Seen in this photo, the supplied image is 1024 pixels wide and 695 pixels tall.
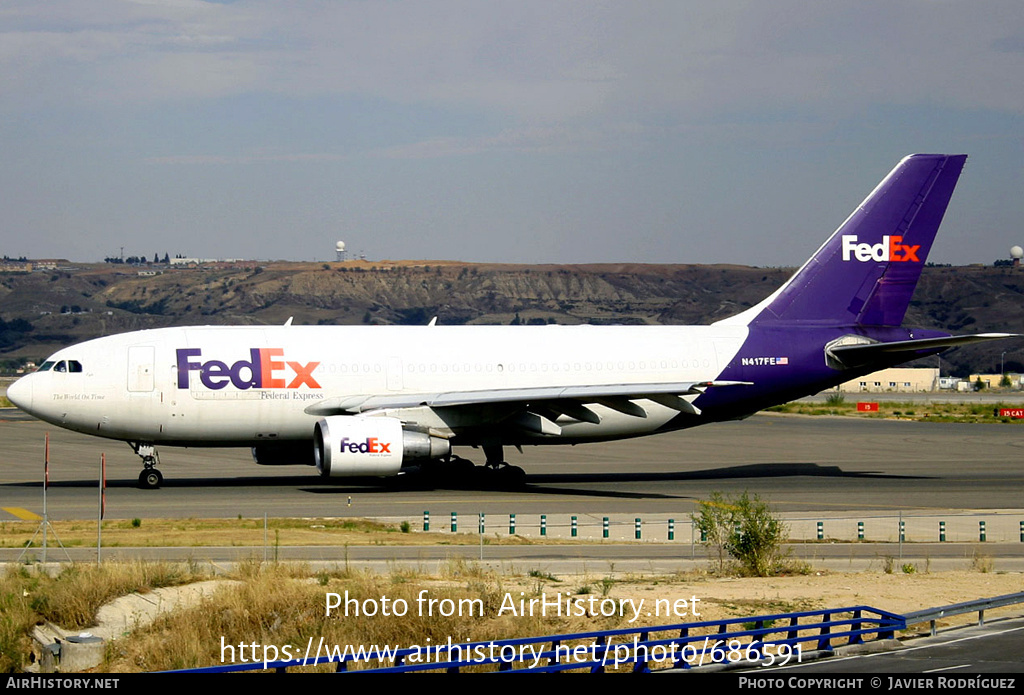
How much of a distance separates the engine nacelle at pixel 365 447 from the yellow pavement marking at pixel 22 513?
25.2 feet

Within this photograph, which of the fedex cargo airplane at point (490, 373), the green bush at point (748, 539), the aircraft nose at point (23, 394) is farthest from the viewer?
the fedex cargo airplane at point (490, 373)

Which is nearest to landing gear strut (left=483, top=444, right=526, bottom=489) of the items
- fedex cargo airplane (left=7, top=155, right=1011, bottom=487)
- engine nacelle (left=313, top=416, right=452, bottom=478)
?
fedex cargo airplane (left=7, top=155, right=1011, bottom=487)

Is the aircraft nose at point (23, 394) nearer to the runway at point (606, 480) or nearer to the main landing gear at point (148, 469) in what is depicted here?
the runway at point (606, 480)

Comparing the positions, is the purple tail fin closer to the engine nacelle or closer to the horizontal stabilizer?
the horizontal stabilizer

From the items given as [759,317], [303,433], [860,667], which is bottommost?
[860,667]

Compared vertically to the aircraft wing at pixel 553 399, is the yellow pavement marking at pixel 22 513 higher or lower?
lower

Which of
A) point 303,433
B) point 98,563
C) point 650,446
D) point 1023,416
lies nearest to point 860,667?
point 98,563

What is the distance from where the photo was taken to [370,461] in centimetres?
3481

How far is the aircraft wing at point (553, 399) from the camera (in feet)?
117

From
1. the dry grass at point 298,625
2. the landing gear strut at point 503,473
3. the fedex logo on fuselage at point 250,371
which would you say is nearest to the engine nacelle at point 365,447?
the fedex logo on fuselage at point 250,371

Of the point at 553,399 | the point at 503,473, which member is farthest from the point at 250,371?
the point at 553,399

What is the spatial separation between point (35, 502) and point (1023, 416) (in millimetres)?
70469

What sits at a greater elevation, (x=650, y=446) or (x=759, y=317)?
(x=759, y=317)
